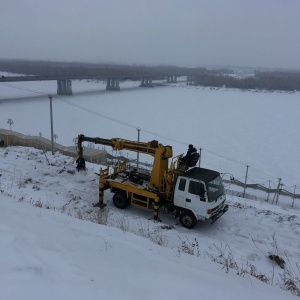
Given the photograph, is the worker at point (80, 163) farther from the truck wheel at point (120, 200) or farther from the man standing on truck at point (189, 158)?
the man standing on truck at point (189, 158)

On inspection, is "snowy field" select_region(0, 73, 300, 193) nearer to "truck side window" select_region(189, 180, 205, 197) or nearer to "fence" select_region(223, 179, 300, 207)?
"fence" select_region(223, 179, 300, 207)

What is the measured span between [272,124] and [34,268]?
1855 inches

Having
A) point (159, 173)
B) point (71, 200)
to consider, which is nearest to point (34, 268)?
point (159, 173)

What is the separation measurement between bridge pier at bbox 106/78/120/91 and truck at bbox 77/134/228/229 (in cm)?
8468

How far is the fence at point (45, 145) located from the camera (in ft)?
81.5

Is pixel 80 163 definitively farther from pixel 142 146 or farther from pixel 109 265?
pixel 109 265

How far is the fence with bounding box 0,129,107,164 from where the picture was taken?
24828 mm

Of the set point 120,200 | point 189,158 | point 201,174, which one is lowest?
point 120,200

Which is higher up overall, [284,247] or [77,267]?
[77,267]

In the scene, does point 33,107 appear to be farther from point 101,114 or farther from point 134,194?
point 134,194

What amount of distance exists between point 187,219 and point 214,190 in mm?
1582

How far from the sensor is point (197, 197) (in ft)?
39.7

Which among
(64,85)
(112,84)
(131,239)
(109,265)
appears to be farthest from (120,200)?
(112,84)

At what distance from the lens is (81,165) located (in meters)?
18.2
